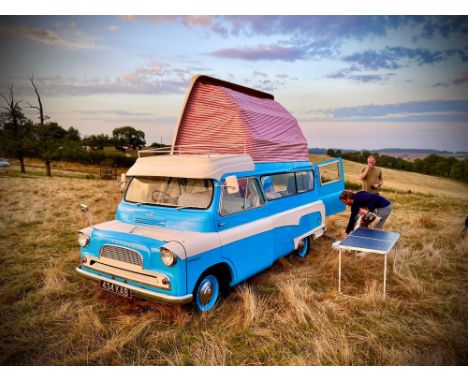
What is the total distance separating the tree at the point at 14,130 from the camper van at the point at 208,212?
3.69 metres

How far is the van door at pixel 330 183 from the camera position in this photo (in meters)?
7.52

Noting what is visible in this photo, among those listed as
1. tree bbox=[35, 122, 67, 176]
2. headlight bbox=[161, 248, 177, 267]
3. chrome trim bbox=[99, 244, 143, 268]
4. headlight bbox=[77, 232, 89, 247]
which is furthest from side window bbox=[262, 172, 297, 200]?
tree bbox=[35, 122, 67, 176]

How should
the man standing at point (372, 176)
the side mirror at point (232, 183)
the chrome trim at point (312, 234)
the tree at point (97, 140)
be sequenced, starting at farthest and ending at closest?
the tree at point (97, 140) < the man standing at point (372, 176) < the chrome trim at point (312, 234) < the side mirror at point (232, 183)

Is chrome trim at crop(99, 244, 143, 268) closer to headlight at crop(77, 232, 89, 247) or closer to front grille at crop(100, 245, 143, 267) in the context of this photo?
front grille at crop(100, 245, 143, 267)

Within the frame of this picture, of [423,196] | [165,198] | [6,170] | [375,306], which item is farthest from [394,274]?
[6,170]

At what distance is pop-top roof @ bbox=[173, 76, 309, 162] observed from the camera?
596cm

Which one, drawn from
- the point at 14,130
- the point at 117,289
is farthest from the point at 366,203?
the point at 14,130

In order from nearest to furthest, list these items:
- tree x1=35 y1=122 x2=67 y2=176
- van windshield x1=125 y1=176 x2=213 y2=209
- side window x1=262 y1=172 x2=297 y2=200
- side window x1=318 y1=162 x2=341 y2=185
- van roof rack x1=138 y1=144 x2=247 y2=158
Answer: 1. van windshield x1=125 y1=176 x2=213 y2=209
2. side window x1=262 y1=172 x2=297 y2=200
3. van roof rack x1=138 y1=144 x2=247 y2=158
4. side window x1=318 y1=162 x2=341 y2=185
5. tree x1=35 y1=122 x2=67 y2=176

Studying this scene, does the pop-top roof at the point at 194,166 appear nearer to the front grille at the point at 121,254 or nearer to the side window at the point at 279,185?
the side window at the point at 279,185

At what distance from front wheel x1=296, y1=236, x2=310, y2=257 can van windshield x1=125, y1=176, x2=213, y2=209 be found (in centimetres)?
281

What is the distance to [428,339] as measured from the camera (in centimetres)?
364

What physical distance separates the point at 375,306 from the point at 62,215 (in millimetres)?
9607

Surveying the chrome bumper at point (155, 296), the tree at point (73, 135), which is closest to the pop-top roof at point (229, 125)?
the chrome bumper at point (155, 296)
